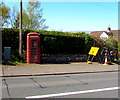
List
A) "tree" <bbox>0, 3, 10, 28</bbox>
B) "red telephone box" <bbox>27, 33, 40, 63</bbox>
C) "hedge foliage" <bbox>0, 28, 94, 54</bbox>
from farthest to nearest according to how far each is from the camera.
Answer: "tree" <bbox>0, 3, 10, 28</bbox>
"hedge foliage" <bbox>0, 28, 94, 54</bbox>
"red telephone box" <bbox>27, 33, 40, 63</bbox>

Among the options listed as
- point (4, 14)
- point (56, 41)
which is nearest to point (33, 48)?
point (56, 41)

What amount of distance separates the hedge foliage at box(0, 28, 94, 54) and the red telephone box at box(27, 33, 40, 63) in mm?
1413

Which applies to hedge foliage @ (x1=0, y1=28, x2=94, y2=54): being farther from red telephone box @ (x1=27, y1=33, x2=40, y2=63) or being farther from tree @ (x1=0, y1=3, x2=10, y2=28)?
tree @ (x1=0, y1=3, x2=10, y2=28)

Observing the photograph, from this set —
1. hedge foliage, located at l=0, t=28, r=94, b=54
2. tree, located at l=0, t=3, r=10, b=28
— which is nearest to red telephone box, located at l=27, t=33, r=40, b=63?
hedge foliage, located at l=0, t=28, r=94, b=54

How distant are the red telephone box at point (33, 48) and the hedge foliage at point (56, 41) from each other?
141 centimetres

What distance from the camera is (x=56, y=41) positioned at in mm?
16391

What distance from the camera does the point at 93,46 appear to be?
18.0m

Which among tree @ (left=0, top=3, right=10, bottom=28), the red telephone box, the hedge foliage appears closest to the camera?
the red telephone box

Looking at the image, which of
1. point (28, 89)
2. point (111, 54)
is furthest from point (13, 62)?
point (111, 54)

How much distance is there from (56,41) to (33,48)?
2801 millimetres

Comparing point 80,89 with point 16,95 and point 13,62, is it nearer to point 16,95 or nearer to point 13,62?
point 16,95

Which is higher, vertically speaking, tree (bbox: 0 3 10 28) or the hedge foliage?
tree (bbox: 0 3 10 28)

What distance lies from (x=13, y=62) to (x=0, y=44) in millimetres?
1998

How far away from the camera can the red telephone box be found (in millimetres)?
14212
